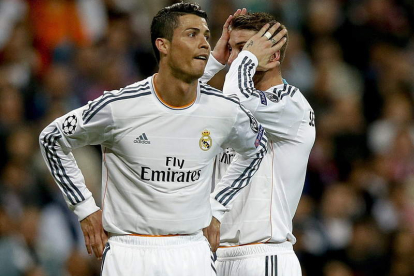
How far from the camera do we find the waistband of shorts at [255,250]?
5.88 m

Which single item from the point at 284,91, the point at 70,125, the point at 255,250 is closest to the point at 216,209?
the point at 255,250

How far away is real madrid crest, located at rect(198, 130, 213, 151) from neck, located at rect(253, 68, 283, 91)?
0.85 m

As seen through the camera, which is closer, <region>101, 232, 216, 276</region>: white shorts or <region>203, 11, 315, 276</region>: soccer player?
<region>101, 232, 216, 276</region>: white shorts

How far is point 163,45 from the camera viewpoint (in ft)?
17.8

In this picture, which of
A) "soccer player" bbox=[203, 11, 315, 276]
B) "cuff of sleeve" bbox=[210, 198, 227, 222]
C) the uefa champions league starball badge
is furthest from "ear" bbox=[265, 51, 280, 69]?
the uefa champions league starball badge

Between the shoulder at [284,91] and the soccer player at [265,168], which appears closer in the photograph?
the soccer player at [265,168]

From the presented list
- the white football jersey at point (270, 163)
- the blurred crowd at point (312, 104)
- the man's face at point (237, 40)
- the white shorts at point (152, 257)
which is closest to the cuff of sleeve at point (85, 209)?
the white shorts at point (152, 257)

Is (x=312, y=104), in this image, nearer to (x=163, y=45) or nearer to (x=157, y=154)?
(x=163, y=45)

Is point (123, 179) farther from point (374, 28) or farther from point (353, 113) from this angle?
point (374, 28)

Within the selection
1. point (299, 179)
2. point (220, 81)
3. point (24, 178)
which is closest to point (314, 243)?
point (220, 81)

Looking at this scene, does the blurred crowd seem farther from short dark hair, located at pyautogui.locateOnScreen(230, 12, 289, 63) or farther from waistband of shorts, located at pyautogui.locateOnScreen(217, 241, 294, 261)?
short dark hair, located at pyautogui.locateOnScreen(230, 12, 289, 63)

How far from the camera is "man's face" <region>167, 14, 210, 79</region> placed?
534 cm

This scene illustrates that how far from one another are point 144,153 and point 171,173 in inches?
7.6

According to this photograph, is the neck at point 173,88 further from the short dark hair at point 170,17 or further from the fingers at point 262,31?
the fingers at point 262,31
